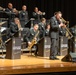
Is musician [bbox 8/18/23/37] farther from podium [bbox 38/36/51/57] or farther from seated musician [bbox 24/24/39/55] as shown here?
podium [bbox 38/36/51/57]

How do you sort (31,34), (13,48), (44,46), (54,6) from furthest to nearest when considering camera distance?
1. (54,6)
2. (31,34)
3. (44,46)
4. (13,48)

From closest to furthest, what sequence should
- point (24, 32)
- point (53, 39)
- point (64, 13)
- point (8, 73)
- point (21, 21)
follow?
point (8, 73) → point (53, 39) → point (24, 32) → point (21, 21) → point (64, 13)

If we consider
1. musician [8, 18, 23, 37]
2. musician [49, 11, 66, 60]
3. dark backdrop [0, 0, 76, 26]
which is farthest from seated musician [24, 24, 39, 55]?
dark backdrop [0, 0, 76, 26]

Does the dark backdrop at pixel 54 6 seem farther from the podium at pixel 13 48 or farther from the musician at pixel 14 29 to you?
the podium at pixel 13 48

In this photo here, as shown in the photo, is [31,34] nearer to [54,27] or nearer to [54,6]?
[54,27]

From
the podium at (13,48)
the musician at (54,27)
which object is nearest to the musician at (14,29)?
the podium at (13,48)

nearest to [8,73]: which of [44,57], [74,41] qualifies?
[44,57]

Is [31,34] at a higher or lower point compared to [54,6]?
lower

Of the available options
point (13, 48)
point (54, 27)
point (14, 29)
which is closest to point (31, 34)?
point (14, 29)

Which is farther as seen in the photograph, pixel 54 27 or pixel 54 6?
pixel 54 6

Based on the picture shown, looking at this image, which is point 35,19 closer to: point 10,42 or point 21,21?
point 21,21

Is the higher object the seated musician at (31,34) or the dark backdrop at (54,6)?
the dark backdrop at (54,6)

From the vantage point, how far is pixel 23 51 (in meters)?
10.6

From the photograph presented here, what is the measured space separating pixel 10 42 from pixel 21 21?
12.0 feet
